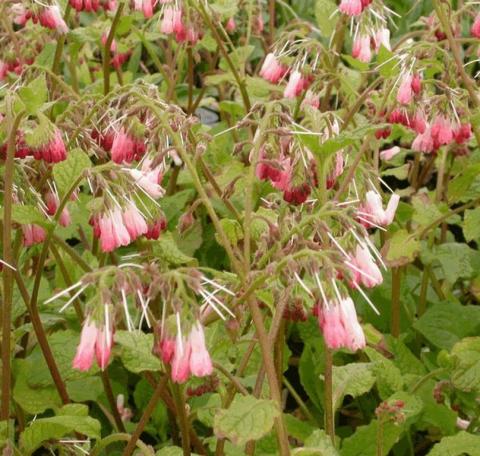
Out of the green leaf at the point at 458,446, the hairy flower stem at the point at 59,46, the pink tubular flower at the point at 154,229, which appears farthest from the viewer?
the hairy flower stem at the point at 59,46

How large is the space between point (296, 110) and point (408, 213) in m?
0.53

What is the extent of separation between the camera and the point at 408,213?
3662 mm

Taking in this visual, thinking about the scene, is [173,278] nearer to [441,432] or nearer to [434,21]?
[441,432]

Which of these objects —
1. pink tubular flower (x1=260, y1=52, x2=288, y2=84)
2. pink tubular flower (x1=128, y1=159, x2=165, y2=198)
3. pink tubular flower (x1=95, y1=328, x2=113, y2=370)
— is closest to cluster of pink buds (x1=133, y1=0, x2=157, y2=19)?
pink tubular flower (x1=260, y1=52, x2=288, y2=84)

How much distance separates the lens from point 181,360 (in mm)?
1937

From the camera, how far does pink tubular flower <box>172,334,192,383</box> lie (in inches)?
75.4

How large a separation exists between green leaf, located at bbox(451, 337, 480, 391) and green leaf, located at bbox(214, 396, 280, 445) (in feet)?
3.23

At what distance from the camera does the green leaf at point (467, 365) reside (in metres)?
2.90

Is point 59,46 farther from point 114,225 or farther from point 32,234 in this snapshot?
point 114,225

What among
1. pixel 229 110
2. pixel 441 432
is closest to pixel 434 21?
pixel 229 110

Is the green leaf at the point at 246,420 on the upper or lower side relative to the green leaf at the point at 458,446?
upper

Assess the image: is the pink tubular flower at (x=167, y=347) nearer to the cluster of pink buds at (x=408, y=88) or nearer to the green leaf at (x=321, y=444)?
the green leaf at (x=321, y=444)

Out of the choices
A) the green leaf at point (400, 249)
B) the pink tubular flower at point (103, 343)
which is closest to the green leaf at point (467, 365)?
the green leaf at point (400, 249)

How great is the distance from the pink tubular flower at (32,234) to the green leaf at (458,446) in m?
1.18
